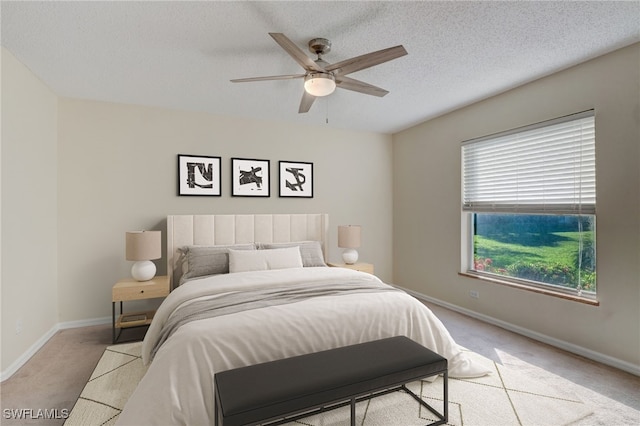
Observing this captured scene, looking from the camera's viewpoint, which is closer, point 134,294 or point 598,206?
point 598,206

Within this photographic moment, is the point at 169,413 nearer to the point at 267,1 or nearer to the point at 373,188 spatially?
the point at 267,1

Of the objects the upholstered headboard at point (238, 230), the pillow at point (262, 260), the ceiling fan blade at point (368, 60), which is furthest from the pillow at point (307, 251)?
the ceiling fan blade at point (368, 60)

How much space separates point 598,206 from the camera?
9.45 feet

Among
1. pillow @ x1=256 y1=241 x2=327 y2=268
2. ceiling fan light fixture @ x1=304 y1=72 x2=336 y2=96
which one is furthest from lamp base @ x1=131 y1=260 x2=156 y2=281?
ceiling fan light fixture @ x1=304 y1=72 x2=336 y2=96

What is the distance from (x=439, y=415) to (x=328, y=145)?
384 cm

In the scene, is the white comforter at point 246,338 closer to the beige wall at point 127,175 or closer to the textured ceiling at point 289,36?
the beige wall at point 127,175

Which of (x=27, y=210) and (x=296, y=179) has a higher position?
(x=296, y=179)

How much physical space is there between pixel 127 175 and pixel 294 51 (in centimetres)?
290

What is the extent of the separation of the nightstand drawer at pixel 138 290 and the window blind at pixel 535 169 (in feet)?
12.3

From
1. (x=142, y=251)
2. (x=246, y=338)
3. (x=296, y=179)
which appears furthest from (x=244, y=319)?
(x=296, y=179)

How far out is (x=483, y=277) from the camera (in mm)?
3996

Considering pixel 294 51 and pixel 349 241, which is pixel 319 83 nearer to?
pixel 294 51

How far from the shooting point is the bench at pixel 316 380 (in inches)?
61.2

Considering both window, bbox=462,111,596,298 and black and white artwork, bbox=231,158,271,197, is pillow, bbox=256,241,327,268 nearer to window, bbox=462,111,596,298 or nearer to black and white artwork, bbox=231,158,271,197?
black and white artwork, bbox=231,158,271,197
